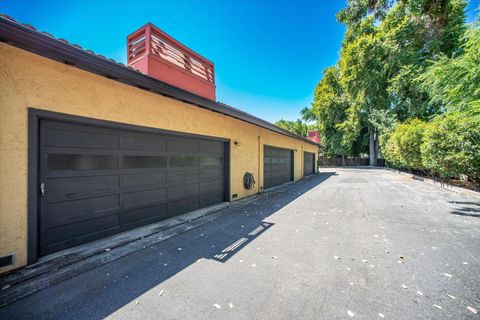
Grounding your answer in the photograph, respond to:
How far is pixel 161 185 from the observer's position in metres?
4.79

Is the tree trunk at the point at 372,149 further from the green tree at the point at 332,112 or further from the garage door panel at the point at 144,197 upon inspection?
the garage door panel at the point at 144,197

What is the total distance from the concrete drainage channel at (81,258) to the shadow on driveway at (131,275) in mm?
145

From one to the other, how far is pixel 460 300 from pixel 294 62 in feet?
52.7

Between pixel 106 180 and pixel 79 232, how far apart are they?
95 cm

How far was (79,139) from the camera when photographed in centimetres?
338

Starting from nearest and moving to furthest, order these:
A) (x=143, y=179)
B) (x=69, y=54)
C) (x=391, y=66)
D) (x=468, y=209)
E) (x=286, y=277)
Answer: (x=286, y=277) → (x=69, y=54) → (x=143, y=179) → (x=468, y=209) → (x=391, y=66)

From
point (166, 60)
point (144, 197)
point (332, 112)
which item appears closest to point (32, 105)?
point (144, 197)

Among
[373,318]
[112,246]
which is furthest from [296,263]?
[112,246]

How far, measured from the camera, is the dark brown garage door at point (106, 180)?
309 cm

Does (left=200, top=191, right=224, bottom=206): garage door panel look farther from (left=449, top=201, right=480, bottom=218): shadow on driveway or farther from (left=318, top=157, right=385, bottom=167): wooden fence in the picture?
(left=318, top=157, right=385, bottom=167): wooden fence

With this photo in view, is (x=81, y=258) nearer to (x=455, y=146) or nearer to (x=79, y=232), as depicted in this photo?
(x=79, y=232)

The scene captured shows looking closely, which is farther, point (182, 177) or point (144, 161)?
point (182, 177)

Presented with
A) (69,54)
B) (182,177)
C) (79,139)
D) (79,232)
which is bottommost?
(79,232)

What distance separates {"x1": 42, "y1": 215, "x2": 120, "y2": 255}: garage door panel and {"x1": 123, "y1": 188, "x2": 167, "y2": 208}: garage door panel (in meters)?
0.37
